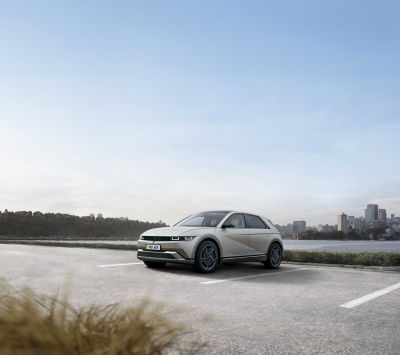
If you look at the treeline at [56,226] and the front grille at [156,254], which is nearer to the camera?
the front grille at [156,254]

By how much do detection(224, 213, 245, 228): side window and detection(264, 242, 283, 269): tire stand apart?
115cm

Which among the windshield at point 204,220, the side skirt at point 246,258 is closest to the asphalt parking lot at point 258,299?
the side skirt at point 246,258

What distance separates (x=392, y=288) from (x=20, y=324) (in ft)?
26.4

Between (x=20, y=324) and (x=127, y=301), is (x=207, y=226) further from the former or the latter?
(x=20, y=324)

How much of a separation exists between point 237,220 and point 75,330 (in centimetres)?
930

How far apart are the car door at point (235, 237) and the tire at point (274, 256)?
0.84 meters

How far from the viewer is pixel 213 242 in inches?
414

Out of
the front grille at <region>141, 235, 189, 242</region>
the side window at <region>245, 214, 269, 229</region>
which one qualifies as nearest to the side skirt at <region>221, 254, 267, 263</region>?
the side window at <region>245, 214, 269, 229</region>

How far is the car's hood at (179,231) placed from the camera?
10.2m

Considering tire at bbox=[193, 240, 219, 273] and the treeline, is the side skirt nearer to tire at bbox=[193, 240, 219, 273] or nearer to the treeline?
tire at bbox=[193, 240, 219, 273]

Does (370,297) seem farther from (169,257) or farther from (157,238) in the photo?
(157,238)

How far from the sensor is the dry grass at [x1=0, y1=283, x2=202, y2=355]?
204 cm

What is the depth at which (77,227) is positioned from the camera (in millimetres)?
99438

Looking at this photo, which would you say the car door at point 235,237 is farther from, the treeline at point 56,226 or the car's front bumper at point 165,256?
the treeline at point 56,226
